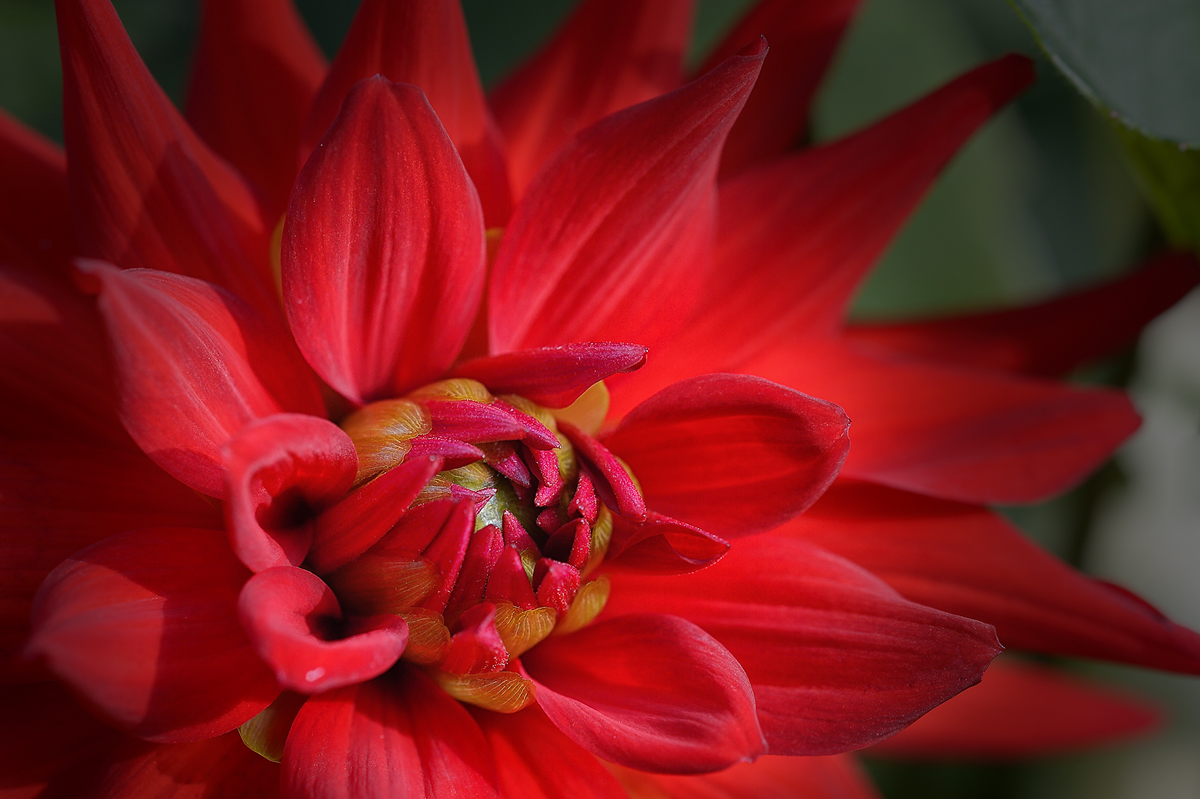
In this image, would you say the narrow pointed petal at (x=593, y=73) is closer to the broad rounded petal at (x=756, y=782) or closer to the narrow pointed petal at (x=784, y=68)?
the narrow pointed petal at (x=784, y=68)

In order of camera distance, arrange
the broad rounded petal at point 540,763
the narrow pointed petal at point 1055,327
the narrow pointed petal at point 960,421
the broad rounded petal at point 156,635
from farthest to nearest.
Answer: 1. the narrow pointed petal at point 1055,327
2. the narrow pointed petal at point 960,421
3. the broad rounded petal at point 540,763
4. the broad rounded petal at point 156,635

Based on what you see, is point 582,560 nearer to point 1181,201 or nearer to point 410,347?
point 410,347

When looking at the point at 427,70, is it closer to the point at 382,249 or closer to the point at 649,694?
the point at 382,249

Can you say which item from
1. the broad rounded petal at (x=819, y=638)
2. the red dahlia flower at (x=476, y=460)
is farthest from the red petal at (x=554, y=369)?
the broad rounded petal at (x=819, y=638)

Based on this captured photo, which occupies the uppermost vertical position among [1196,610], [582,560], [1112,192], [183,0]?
[1112,192]

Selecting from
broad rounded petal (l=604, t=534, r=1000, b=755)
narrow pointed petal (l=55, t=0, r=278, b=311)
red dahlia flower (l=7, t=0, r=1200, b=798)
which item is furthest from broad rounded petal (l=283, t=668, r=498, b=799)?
narrow pointed petal (l=55, t=0, r=278, b=311)

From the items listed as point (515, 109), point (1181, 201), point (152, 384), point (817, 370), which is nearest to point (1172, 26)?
point (1181, 201)
